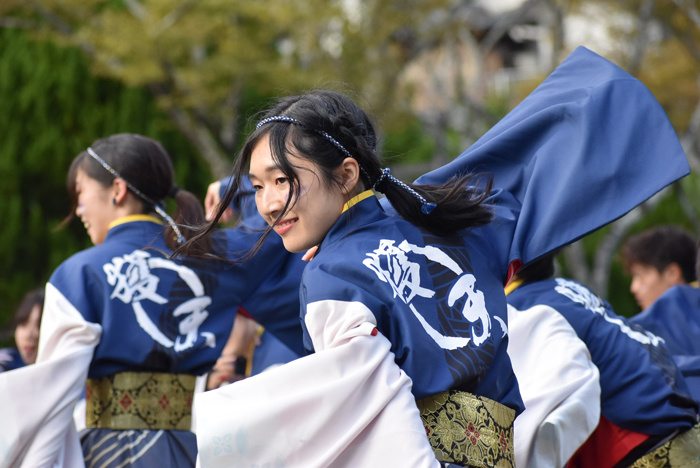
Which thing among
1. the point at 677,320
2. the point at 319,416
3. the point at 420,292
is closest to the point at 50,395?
the point at 319,416

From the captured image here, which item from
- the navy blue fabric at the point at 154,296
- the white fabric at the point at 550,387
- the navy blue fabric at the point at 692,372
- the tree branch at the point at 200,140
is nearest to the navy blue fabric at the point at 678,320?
the navy blue fabric at the point at 692,372

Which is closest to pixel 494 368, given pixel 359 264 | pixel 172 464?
pixel 359 264

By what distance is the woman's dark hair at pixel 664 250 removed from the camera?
399cm

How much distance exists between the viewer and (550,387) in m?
2.58

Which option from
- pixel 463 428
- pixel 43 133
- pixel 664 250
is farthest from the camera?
pixel 43 133

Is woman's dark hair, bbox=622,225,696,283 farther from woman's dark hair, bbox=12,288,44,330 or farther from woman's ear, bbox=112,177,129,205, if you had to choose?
woman's dark hair, bbox=12,288,44,330

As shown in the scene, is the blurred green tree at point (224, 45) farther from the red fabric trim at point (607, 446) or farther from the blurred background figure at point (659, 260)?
the red fabric trim at point (607, 446)

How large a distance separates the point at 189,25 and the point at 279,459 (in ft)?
19.0

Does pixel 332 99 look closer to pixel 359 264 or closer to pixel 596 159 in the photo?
pixel 359 264

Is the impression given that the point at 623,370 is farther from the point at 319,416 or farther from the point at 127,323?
the point at 127,323

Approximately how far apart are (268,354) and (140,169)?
1636 millimetres

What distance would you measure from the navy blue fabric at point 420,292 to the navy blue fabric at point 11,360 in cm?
384

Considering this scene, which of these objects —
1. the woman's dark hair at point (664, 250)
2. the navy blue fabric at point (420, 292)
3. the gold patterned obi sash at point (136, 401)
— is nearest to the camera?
the navy blue fabric at point (420, 292)

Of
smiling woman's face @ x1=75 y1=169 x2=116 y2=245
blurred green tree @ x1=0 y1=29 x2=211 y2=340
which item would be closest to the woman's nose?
smiling woman's face @ x1=75 y1=169 x2=116 y2=245
